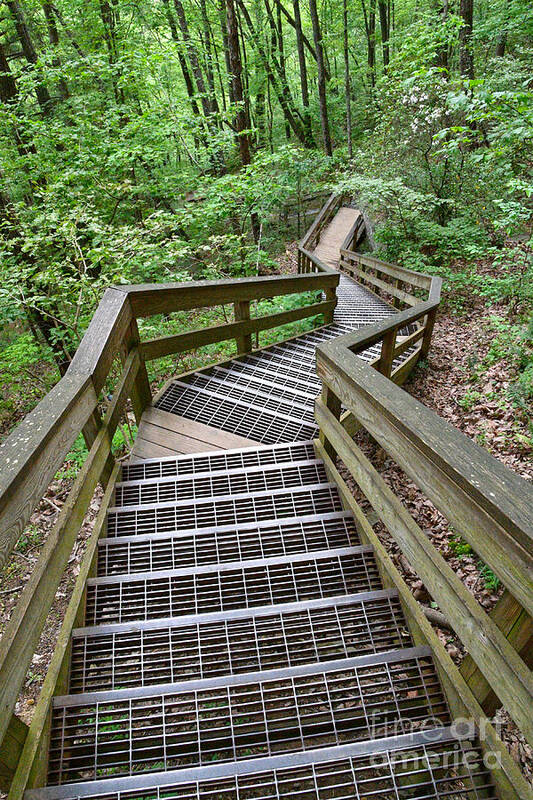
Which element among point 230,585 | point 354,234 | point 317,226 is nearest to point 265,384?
point 230,585

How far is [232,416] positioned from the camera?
4371 millimetres

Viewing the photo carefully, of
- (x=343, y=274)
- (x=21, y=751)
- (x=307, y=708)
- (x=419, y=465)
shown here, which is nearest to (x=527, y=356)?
(x=419, y=465)

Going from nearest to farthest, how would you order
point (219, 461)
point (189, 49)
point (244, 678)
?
point (244, 678) → point (219, 461) → point (189, 49)

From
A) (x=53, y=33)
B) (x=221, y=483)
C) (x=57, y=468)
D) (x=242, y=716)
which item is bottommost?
(x=242, y=716)

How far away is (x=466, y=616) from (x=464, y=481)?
561mm

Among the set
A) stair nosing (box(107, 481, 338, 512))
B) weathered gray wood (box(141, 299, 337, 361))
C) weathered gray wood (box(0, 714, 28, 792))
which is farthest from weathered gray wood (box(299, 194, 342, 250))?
weathered gray wood (box(0, 714, 28, 792))

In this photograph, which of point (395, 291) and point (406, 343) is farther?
point (395, 291)

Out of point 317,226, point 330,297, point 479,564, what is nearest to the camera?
point 479,564

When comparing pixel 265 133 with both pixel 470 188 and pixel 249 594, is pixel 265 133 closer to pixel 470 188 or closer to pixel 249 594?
pixel 470 188

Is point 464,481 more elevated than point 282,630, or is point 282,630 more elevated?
point 464,481

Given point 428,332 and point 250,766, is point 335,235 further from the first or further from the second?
point 250,766

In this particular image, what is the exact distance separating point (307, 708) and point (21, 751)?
3.97ft

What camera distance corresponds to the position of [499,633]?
1.55 m

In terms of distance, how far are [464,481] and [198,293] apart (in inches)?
136
